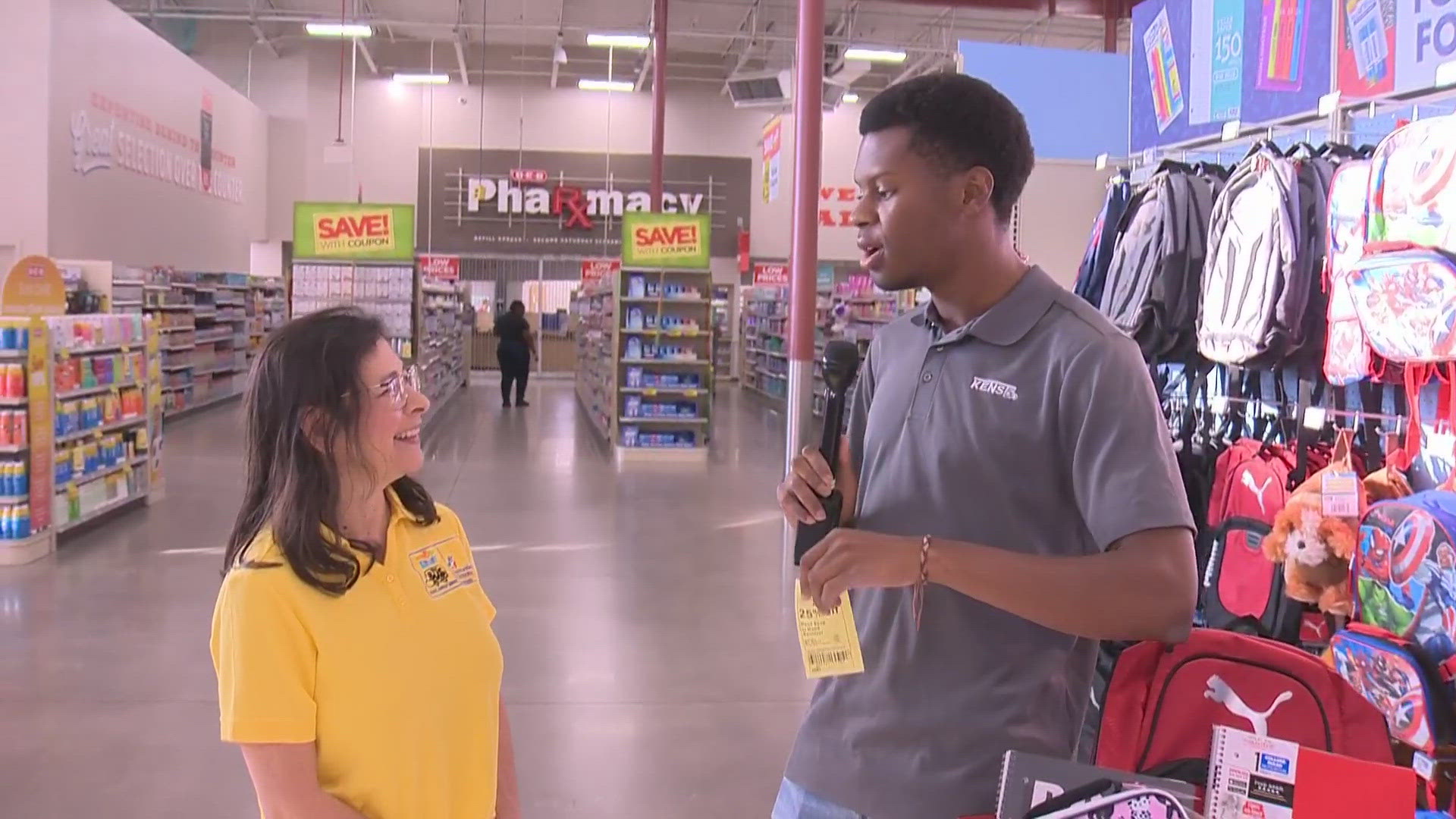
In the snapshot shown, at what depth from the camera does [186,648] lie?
17.8 ft

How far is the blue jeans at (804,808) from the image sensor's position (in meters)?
1.36

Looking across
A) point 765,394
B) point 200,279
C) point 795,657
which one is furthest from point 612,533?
point 765,394

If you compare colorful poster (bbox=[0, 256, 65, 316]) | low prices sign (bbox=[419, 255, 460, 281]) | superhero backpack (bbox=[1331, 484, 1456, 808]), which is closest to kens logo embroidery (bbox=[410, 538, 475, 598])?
superhero backpack (bbox=[1331, 484, 1456, 808])

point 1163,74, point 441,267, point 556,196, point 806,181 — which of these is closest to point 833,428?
point 1163,74

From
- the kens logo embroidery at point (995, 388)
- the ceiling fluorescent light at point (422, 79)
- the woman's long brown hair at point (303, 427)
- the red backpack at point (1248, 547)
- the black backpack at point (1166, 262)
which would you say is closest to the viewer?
the kens logo embroidery at point (995, 388)

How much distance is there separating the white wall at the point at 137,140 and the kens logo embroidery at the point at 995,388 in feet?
46.0

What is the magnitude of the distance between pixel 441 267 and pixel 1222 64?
732 inches

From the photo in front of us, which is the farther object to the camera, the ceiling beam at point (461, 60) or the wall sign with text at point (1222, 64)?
the ceiling beam at point (461, 60)

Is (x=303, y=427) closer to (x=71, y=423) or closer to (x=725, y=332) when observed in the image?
(x=71, y=423)

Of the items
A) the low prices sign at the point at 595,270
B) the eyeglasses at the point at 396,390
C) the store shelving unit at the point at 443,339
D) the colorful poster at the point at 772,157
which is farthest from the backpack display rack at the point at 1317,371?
the low prices sign at the point at 595,270

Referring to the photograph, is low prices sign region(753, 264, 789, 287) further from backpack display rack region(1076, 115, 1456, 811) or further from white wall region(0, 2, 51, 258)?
backpack display rack region(1076, 115, 1456, 811)

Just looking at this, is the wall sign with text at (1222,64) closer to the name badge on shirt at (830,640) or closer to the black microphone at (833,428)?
the black microphone at (833,428)

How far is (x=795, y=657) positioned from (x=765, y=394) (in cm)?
1613

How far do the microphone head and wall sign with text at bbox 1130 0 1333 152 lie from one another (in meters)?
2.43
